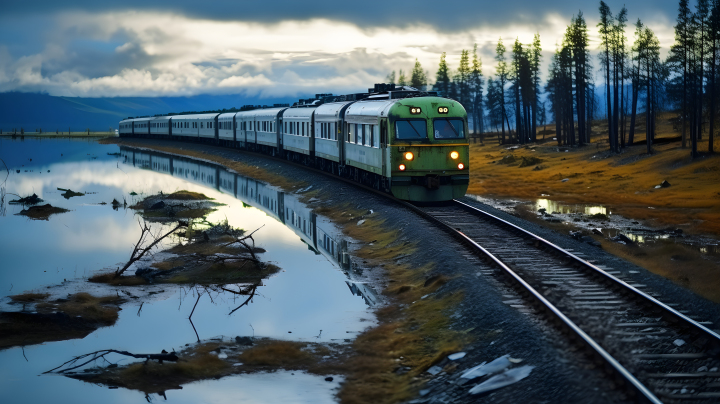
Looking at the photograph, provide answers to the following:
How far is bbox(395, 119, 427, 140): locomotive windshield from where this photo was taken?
79.4ft

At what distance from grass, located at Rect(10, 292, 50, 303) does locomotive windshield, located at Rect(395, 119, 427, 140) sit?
12.5 m

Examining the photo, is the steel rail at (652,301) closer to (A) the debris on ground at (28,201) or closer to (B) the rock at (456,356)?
(B) the rock at (456,356)

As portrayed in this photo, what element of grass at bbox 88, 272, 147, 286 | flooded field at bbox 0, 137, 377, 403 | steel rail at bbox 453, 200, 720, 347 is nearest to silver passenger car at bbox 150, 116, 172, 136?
flooded field at bbox 0, 137, 377, 403

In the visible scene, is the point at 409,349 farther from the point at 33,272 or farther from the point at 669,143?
the point at 669,143

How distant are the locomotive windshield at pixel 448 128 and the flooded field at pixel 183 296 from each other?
4.95m

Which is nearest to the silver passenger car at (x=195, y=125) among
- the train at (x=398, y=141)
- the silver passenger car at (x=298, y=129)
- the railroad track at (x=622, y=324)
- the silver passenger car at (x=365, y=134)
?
the silver passenger car at (x=298, y=129)

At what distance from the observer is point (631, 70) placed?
70500 mm

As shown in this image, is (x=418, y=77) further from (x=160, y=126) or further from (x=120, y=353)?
(x=120, y=353)

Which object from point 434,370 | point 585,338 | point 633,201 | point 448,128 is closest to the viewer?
point 585,338

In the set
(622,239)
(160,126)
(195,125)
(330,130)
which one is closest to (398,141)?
(622,239)

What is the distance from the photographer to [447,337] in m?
11.6

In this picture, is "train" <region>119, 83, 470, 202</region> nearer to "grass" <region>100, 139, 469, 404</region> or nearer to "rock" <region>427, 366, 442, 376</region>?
"grass" <region>100, 139, 469, 404</region>

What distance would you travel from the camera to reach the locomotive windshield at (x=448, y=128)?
965 inches

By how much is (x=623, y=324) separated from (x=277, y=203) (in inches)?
949
